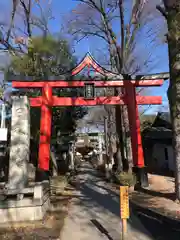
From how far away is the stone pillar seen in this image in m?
7.62

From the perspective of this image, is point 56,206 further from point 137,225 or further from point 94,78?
point 94,78

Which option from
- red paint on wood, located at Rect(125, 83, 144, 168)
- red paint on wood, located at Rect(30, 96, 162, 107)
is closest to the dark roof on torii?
red paint on wood, located at Rect(125, 83, 144, 168)

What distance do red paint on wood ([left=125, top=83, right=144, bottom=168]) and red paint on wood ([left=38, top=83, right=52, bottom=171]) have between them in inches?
155

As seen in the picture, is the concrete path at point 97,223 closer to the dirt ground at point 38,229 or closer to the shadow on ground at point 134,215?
the shadow on ground at point 134,215

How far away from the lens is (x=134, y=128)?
11.9 meters

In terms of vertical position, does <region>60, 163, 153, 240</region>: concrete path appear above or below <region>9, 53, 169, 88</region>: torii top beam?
below

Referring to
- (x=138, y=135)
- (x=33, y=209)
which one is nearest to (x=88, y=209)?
(x=33, y=209)

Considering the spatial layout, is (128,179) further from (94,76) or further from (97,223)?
(97,223)

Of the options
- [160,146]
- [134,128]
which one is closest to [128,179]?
[134,128]

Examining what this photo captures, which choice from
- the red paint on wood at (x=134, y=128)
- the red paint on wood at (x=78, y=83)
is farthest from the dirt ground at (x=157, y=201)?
the red paint on wood at (x=78, y=83)

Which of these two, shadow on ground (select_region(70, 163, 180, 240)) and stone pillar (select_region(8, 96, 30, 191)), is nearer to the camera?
shadow on ground (select_region(70, 163, 180, 240))

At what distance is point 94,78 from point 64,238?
8.18 m

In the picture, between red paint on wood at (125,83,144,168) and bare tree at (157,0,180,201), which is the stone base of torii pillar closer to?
bare tree at (157,0,180,201)

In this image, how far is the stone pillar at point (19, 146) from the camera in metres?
7.62
